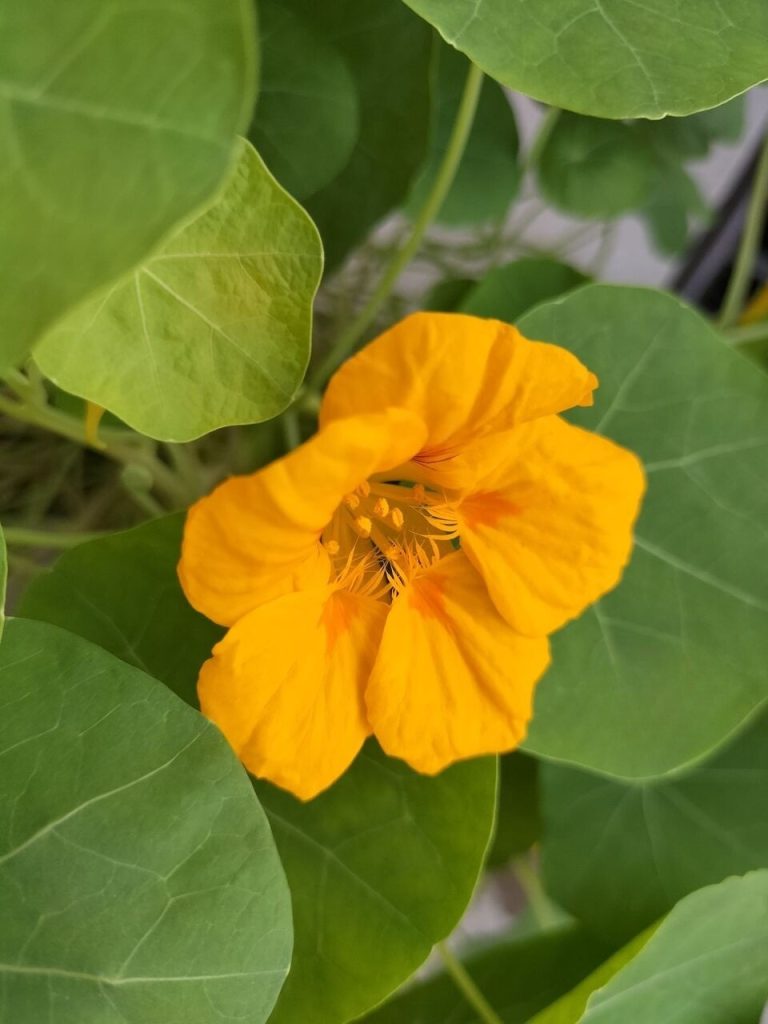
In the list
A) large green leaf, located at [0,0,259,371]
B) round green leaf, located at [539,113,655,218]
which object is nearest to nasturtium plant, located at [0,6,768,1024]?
large green leaf, located at [0,0,259,371]

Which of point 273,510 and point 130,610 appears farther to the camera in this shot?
point 130,610

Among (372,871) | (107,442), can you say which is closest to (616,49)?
(107,442)

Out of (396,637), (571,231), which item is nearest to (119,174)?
(396,637)

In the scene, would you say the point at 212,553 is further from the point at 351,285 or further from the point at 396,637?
the point at 351,285

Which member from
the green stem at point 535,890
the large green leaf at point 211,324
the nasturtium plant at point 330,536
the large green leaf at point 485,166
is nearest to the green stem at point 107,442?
the nasturtium plant at point 330,536

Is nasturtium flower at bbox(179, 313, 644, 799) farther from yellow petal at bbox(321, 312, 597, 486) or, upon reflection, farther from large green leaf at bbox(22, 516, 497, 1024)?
large green leaf at bbox(22, 516, 497, 1024)

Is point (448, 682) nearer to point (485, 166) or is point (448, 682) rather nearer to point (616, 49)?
point (616, 49)
